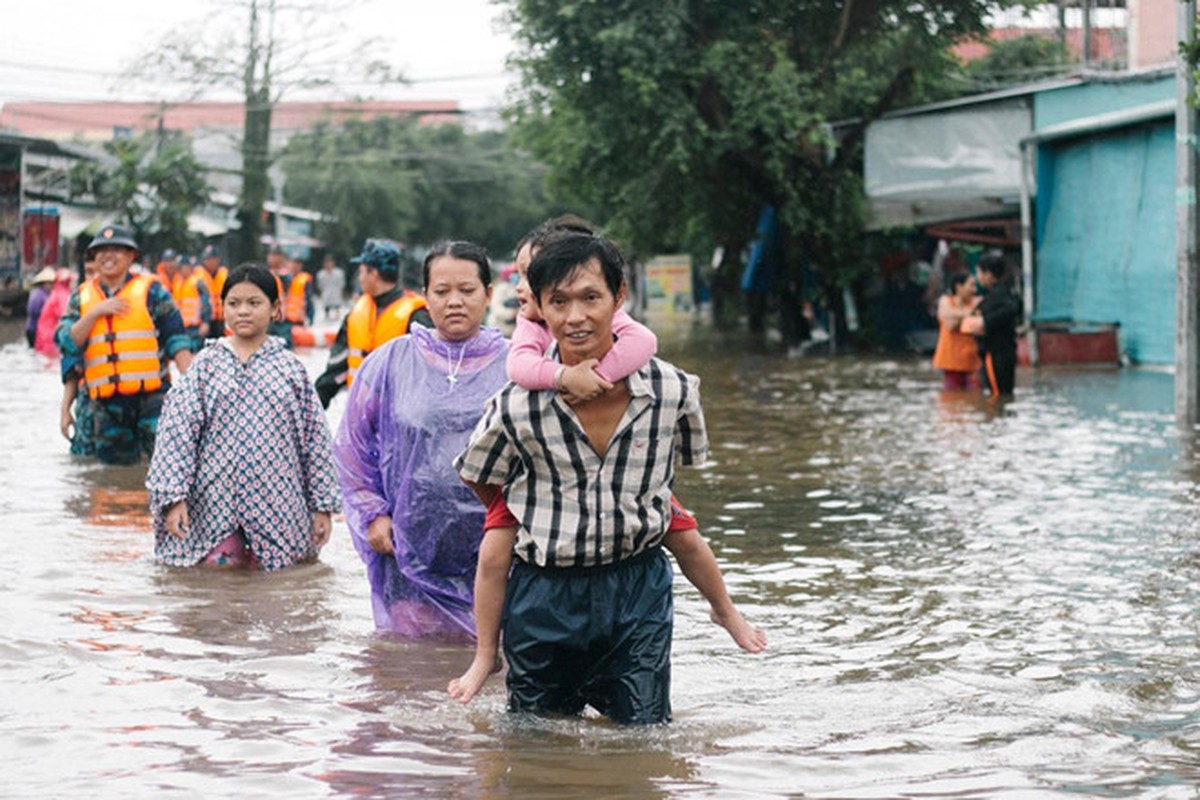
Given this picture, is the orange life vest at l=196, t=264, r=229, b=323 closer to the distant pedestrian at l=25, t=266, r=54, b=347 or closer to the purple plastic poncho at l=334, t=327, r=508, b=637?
the distant pedestrian at l=25, t=266, r=54, b=347

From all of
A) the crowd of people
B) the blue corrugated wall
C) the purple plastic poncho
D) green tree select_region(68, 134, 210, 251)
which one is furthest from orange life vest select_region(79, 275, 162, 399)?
green tree select_region(68, 134, 210, 251)

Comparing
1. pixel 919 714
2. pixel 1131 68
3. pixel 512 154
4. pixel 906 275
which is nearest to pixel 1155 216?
pixel 1131 68

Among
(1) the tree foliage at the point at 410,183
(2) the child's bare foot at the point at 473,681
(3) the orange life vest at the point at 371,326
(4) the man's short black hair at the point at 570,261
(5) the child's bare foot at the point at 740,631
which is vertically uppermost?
(1) the tree foliage at the point at 410,183

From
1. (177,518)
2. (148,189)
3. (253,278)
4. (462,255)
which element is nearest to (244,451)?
(177,518)

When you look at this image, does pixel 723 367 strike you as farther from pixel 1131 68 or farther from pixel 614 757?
pixel 614 757

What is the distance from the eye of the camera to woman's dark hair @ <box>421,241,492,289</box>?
6.24 m

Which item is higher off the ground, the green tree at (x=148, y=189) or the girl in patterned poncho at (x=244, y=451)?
the green tree at (x=148, y=189)

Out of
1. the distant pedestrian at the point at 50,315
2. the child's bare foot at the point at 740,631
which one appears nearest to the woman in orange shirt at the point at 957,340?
the distant pedestrian at the point at 50,315

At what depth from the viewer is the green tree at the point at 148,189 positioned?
43344 millimetres

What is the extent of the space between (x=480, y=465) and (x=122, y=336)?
702 centimetres

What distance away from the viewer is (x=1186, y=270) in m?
15.4

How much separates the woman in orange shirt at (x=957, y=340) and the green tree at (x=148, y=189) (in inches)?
1097

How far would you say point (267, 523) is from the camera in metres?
8.02

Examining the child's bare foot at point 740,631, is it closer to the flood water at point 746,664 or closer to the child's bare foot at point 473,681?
the flood water at point 746,664
